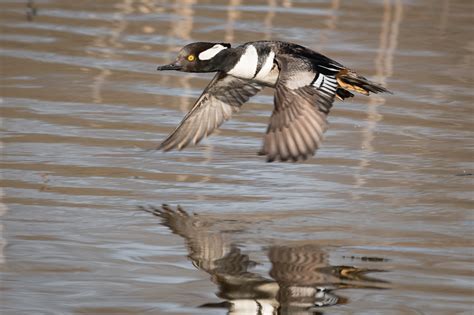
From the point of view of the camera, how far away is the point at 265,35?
14.6 meters

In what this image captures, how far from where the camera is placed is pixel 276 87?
791 centimetres

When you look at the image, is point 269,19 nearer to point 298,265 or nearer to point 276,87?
point 276,87

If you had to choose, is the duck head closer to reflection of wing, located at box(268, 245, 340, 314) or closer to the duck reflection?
the duck reflection

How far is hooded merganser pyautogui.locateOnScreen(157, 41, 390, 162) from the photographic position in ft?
24.8

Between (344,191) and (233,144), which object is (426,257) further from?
(233,144)

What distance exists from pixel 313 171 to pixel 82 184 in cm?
173

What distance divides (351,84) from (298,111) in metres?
0.99

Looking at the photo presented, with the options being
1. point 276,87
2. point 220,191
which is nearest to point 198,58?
point 276,87

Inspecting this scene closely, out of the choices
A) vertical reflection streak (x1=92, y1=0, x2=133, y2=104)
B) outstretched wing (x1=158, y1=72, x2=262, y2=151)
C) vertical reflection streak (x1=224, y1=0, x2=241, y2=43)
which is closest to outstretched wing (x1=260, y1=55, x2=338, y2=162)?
outstretched wing (x1=158, y1=72, x2=262, y2=151)

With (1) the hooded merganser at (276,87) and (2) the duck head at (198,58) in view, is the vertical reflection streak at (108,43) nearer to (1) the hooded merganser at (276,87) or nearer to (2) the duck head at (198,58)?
(1) the hooded merganser at (276,87)

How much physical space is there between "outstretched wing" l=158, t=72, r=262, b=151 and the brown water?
26 cm

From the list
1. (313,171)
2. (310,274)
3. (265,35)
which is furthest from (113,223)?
(265,35)

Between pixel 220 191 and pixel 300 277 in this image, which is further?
pixel 220 191

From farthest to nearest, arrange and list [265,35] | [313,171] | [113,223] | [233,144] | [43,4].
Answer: [43,4] < [265,35] < [233,144] < [313,171] < [113,223]
